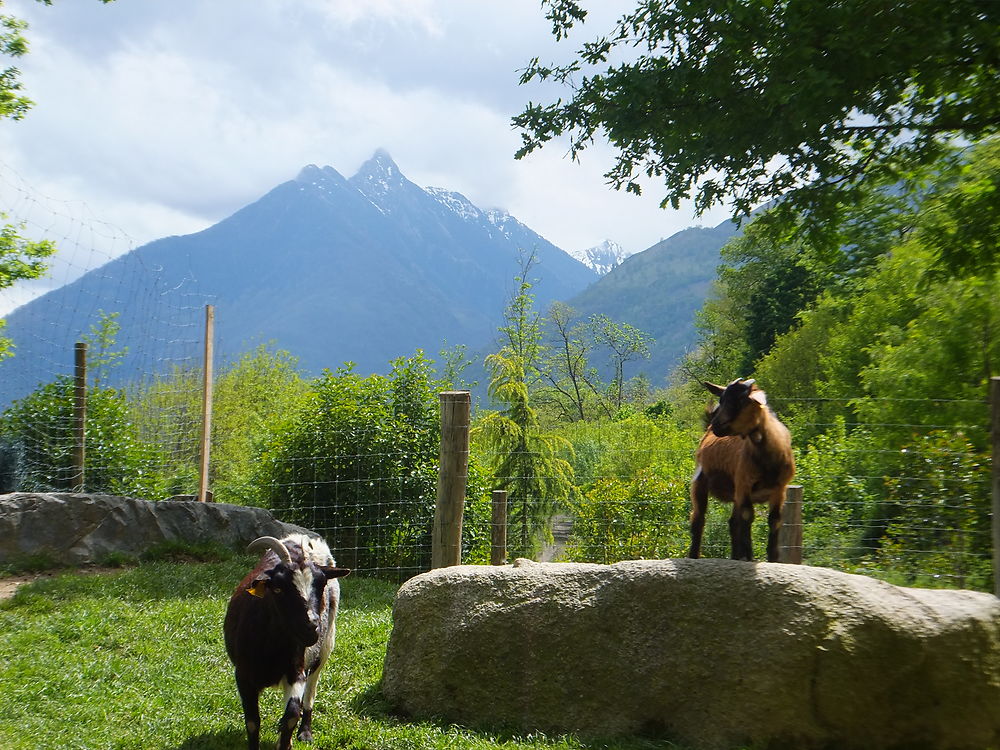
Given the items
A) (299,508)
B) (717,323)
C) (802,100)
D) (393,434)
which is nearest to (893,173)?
(802,100)

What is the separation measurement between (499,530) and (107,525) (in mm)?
4832

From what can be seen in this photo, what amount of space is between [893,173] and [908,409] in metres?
3.59

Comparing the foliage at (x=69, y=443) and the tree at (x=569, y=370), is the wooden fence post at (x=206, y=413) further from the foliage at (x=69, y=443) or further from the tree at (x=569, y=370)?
the tree at (x=569, y=370)

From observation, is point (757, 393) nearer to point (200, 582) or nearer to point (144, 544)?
point (200, 582)

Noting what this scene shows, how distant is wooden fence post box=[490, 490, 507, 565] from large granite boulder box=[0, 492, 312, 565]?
2633mm

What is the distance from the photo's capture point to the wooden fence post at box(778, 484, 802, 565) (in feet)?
24.0

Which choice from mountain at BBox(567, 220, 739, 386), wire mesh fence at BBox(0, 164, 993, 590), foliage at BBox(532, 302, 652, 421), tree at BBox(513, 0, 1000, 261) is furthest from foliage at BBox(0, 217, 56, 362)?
mountain at BBox(567, 220, 739, 386)

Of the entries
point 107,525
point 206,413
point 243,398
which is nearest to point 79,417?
point 206,413

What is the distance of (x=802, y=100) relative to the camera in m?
6.95

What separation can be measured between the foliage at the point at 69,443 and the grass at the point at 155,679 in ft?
10.3

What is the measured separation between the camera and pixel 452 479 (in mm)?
7090

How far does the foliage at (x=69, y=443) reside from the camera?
10805 mm

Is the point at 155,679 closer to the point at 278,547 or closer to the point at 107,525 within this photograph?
the point at 278,547

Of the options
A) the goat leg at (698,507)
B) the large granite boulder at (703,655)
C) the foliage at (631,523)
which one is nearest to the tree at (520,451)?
the foliage at (631,523)
